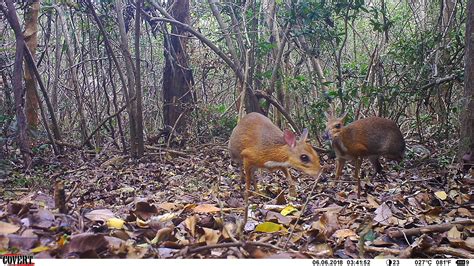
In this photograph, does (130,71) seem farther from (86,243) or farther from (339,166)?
(86,243)

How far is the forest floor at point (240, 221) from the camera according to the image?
7.83 feet

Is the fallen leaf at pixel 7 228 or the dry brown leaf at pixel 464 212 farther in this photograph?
the dry brown leaf at pixel 464 212

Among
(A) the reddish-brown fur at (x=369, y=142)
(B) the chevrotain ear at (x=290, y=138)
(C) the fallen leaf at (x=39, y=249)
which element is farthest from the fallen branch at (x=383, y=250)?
(A) the reddish-brown fur at (x=369, y=142)

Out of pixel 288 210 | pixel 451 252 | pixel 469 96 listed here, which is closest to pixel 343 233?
pixel 451 252

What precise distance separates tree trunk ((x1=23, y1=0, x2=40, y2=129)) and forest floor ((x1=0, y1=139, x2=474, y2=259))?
2.58 m

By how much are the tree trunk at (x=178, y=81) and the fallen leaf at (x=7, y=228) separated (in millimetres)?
7151

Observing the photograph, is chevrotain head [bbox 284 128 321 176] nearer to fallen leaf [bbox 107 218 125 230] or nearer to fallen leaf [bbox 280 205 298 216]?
fallen leaf [bbox 280 205 298 216]

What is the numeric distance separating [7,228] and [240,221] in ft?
3.61

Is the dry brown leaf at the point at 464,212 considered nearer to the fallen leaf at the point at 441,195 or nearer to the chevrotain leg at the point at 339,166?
the fallen leaf at the point at 441,195

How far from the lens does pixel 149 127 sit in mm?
11492

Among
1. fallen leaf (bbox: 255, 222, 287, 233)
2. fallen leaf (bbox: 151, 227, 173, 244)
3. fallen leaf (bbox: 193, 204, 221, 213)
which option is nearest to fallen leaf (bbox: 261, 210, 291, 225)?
fallen leaf (bbox: 255, 222, 287, 233)

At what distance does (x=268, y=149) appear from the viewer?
5316 mm

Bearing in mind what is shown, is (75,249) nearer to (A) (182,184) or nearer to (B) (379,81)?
(A) (182,184)

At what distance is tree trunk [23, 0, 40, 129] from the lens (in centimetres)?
809
